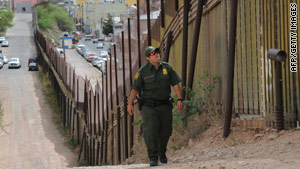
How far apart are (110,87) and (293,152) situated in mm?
13103

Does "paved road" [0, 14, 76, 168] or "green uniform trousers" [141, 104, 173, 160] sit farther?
"paved road" [0, 14, 76, 168]

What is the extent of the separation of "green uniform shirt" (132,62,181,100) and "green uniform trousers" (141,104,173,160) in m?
0.16

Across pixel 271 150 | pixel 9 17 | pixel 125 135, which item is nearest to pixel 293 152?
pixel 271 150

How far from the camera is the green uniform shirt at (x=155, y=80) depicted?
7.82m

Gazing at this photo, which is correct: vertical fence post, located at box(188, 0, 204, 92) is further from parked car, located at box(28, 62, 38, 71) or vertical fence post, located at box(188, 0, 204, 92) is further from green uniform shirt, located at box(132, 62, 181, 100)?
parked car, located at box(28, 62, 38, 71)

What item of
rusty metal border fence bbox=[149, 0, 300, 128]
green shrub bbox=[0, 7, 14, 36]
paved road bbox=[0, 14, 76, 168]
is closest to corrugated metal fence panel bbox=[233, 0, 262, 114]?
rusty metal border fence bbox=[149, 0, 300, 128]

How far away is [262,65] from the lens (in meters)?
9.05

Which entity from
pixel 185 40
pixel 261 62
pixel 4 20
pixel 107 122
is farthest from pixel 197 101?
pixel 4 20

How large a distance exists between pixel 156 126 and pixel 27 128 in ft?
113

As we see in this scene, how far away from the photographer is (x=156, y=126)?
314 inches

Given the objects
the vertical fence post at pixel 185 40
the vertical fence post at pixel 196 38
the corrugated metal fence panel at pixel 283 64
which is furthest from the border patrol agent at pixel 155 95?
the vertical fence post at pixel 185 40

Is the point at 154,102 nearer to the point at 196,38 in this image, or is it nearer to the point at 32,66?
the point at 196,38

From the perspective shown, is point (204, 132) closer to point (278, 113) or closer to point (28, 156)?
point (278, 113)

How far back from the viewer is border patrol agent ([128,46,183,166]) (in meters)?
7.82
